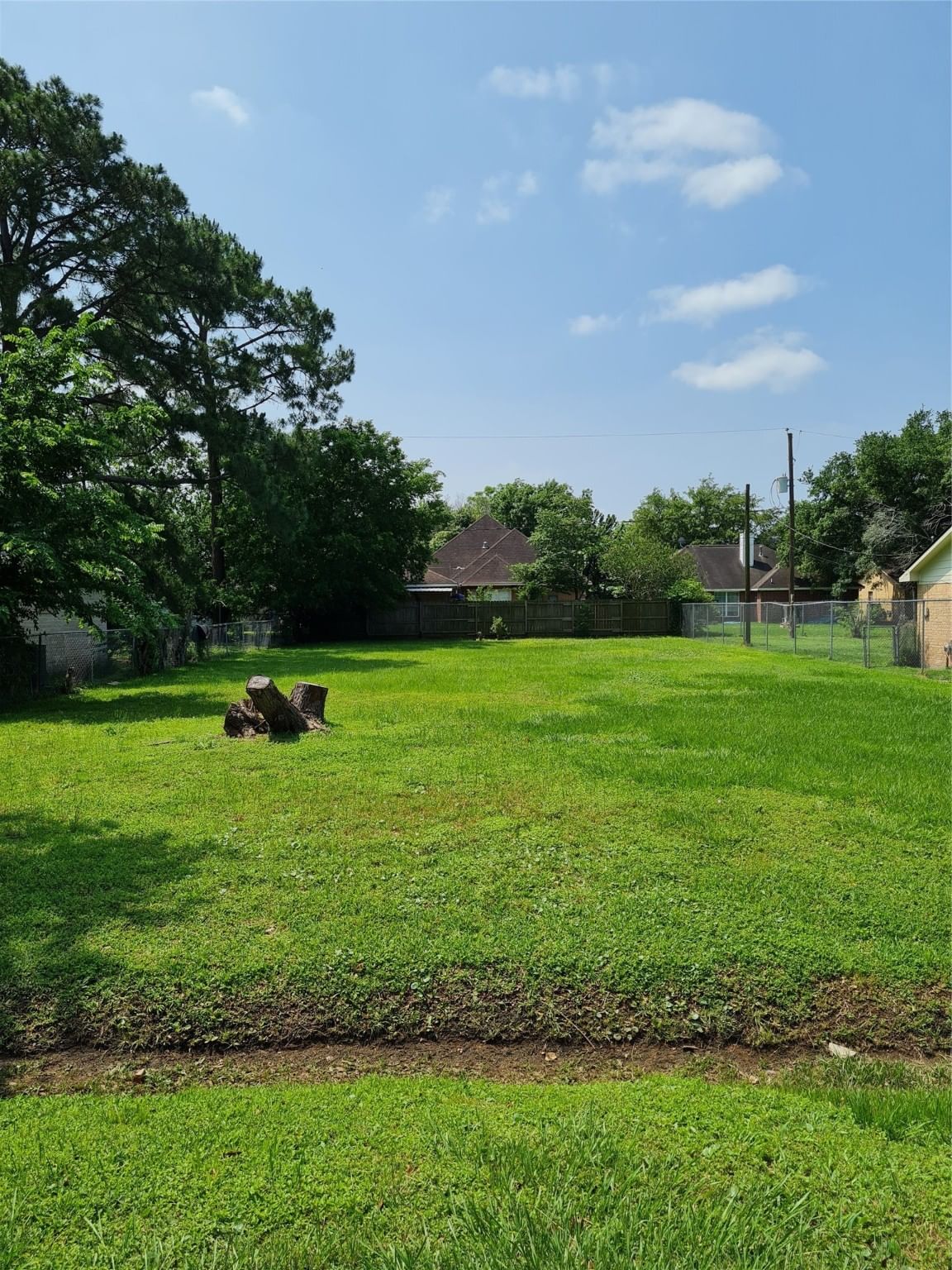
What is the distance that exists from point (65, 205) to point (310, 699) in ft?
50.3

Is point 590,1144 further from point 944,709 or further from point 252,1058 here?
→ point 944,709

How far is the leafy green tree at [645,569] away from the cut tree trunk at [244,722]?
26.8 metres

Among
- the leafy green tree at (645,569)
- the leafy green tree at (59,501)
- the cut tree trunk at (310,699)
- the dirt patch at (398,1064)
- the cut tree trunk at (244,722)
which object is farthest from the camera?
the leafy green tree at (645,569)

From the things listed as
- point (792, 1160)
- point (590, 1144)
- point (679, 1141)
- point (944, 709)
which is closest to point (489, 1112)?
point (590, 1144)

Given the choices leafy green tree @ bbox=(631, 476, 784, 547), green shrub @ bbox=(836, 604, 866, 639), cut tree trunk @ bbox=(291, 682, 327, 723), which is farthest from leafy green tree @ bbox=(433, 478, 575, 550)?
cut tree trunk @ bbox=(291, 682, 327, 723)

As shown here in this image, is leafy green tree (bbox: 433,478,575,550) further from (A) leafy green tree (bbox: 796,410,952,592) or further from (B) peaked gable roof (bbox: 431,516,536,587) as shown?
(A) leafy green tree (bbox: 796,410,952,592)

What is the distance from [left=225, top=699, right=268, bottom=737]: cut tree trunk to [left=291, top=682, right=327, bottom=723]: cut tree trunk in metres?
0.58

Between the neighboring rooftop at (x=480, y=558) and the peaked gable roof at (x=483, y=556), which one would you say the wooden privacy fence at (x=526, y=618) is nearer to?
the neighboring rooftop at (x=480, y=558)

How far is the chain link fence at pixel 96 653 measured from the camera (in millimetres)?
12422

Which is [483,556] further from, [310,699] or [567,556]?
[310,699]

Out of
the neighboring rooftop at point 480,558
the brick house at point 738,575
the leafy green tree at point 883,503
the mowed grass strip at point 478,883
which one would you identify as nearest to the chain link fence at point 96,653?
the mowed grass strip at point 478,883

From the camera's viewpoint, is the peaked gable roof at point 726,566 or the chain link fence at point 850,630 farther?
the peaked gable roof at point 726,566

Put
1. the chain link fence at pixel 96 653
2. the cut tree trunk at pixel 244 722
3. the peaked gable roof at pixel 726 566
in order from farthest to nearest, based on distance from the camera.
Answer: the peaked gable roof at pixel 726 566 < the chain link fence at pixel 96 653 < the cut tree trunk at pixel 244 722

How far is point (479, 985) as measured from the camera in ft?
11.0
